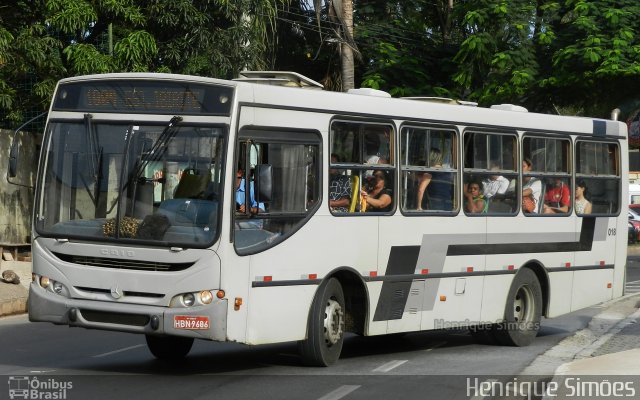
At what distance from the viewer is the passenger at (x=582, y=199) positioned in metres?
15.5

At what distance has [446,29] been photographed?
1342 inches

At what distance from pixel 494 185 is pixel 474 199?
506mm

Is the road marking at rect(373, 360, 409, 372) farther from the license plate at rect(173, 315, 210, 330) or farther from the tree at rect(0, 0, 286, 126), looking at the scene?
the tree at rect(0, 0, 286, 126)

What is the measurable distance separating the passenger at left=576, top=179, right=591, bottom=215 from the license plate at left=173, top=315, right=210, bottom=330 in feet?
23.1

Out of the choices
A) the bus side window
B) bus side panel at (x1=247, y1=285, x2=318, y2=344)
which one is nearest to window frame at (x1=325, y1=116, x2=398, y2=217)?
bus side panel at (x1=247, y1=285, x2=318, y2=344)

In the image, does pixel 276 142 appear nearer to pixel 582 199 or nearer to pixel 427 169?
pixel 427 169

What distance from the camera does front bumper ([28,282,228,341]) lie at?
1013cm

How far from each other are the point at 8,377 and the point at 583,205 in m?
8.23

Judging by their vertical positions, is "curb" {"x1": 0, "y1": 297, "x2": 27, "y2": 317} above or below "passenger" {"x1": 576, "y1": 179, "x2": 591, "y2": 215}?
below

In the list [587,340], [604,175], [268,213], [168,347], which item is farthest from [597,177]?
[168,347]

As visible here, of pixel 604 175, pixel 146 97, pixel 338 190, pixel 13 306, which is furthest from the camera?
pixel 13 306

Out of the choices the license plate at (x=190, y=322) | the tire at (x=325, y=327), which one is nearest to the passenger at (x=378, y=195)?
the tire at (x=325, y=327)

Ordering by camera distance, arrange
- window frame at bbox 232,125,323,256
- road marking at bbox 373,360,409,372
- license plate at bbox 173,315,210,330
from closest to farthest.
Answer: license plate at bbox 173,315,210,330
window frame at bbox 232,125,323,256
road marking at bbox 373,360,409,372

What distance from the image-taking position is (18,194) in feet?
73.8
